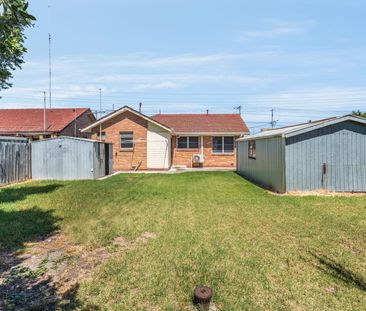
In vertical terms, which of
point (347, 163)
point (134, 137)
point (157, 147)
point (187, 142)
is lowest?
point (347, 163)

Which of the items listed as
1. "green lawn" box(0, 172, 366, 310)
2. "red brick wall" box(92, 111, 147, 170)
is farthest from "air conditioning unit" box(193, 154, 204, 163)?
"green lawn" box(0, 172, 366, 310)

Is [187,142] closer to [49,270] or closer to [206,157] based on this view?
[206,157]

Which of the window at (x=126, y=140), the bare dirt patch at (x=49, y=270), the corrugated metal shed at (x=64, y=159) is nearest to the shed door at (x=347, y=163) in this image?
the bare dirt patch at (x=49, y=270)

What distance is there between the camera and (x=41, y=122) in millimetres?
26375

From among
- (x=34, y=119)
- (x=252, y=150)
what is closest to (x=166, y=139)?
(x=252, y=150)

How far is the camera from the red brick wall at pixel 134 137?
20.7 meters

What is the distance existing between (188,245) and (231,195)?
5303 millimetres

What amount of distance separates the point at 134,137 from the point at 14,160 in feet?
27.1

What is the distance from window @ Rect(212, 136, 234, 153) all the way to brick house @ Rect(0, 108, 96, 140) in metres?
13.3

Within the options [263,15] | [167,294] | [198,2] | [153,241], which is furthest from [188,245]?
[263,15]

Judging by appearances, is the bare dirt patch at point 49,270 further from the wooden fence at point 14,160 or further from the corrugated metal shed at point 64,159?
the corrugated metal shed at point 64,159

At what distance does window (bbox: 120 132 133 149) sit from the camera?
68.2ft

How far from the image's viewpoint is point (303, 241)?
5.39 m

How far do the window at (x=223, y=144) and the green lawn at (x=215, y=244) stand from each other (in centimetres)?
1315
